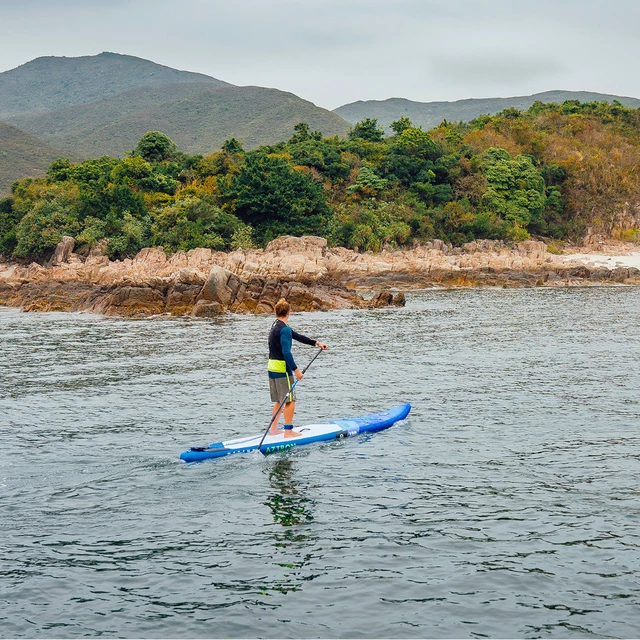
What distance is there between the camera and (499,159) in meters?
78.2

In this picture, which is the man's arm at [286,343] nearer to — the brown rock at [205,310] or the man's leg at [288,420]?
the man's leg at [288,420]

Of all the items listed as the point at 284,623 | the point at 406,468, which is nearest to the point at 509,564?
the point at 284,623

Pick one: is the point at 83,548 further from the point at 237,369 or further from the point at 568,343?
the point at 568,343

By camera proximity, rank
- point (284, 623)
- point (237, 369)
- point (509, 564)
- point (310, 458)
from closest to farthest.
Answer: point (284, 623) → point (509, 564) → point (310, 458) → point (237, 369)

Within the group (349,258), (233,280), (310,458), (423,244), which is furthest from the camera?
(423,244)

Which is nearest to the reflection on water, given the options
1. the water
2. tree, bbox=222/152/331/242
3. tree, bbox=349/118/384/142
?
the water

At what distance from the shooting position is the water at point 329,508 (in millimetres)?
7160

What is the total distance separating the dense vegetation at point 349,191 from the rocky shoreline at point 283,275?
2.71 m

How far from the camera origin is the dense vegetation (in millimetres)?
62500

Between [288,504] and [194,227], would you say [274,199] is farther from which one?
[288,504]

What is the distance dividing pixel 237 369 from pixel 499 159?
6290 cm

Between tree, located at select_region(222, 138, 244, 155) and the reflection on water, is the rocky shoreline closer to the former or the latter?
tree, located at select_region(222, 138, 244, 155)

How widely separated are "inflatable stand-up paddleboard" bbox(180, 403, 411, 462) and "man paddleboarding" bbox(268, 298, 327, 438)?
0.18 metres

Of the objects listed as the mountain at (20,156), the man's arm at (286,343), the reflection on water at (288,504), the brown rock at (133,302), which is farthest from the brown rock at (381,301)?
the mountain at (20,156)
